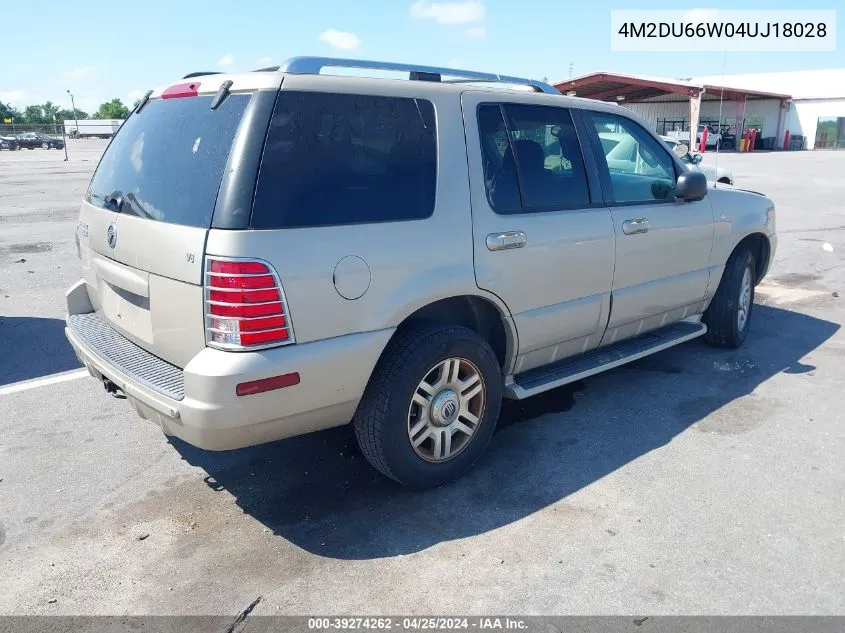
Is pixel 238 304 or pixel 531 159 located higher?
pixel 531 159

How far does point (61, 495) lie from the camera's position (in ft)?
11.6

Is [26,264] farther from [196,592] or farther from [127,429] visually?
[196,592]

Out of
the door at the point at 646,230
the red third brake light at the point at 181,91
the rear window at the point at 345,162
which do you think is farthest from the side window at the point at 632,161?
the red third brake light at the point at 181,91

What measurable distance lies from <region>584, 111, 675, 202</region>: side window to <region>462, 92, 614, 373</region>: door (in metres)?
0.27

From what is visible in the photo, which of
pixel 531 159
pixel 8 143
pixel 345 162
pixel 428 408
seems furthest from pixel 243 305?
pixel 8 143

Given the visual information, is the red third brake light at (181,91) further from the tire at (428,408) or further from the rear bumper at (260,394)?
the tire at (428,408)

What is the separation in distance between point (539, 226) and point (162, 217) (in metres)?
1.95

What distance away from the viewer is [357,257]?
9.86 feet

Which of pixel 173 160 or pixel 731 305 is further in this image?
pixel 731 305

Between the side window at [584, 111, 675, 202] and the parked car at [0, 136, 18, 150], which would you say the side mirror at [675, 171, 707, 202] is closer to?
the side window at [584, 111, 675, 202]

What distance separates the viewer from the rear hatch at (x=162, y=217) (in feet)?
9.55

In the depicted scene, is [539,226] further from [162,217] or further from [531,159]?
[162,217]

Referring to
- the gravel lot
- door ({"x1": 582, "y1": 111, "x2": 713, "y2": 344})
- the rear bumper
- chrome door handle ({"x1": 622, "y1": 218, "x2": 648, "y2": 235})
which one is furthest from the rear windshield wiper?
chrome door handle ({"x1": 622, "y1": 218, "x2": 648, "y2": 235})

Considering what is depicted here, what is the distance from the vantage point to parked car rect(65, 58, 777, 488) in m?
2.83
